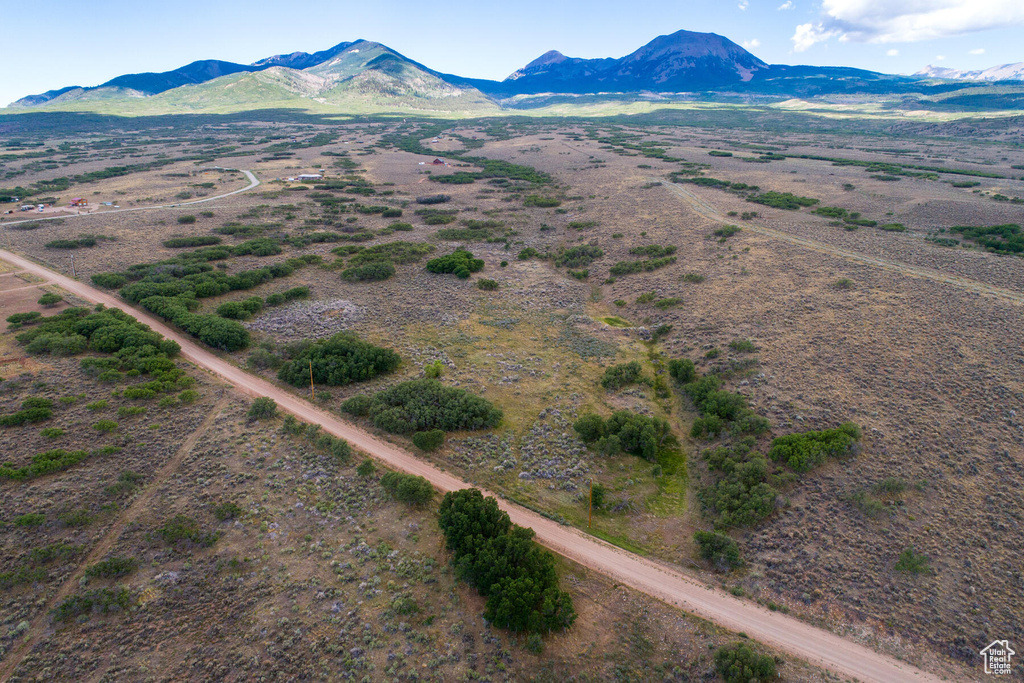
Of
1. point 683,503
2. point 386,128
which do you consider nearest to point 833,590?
point 683,503

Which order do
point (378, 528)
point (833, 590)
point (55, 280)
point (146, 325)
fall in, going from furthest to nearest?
point (55, 280), point (146, 325), point (378, 528), point (833, 590)

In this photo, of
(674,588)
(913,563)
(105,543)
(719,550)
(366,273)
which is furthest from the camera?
(366,273)

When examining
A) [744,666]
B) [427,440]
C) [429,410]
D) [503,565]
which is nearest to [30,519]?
[427,440]

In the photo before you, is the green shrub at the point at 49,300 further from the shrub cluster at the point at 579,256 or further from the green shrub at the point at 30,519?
the shrub cluster at the point at 579,256

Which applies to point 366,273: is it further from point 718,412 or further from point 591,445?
point 718,412

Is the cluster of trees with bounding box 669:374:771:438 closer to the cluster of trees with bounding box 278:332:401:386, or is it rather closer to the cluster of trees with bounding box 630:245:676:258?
the cluster of trees with bounding box 278:332:401:386

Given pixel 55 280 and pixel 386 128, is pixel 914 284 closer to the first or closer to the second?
pixel 55 280
